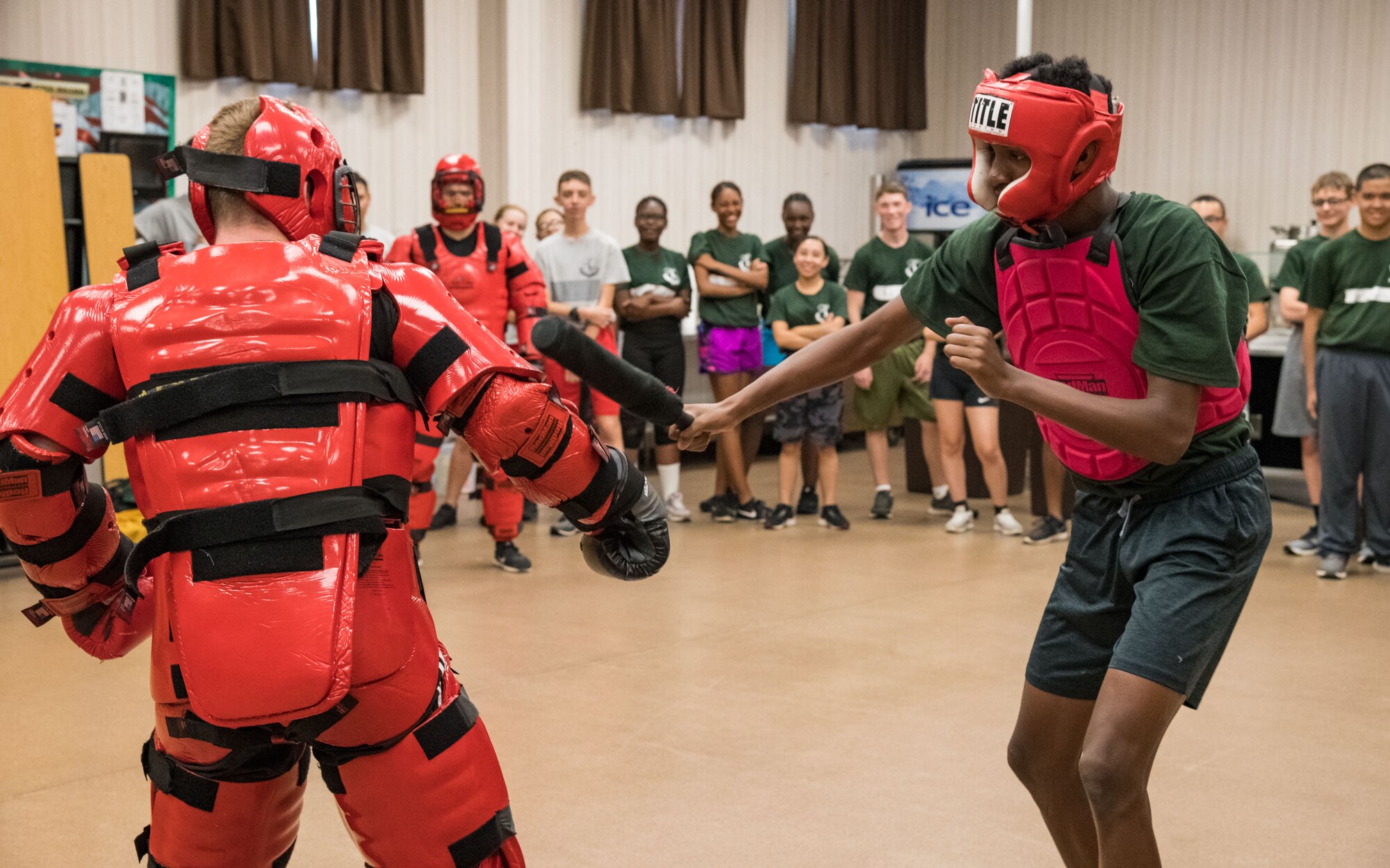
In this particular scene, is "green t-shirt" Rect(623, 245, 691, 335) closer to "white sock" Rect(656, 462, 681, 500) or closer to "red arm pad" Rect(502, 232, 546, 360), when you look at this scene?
"white sock" Rect(656, 462, 681, 500)

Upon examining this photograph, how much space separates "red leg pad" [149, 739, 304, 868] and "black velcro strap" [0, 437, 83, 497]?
46cm

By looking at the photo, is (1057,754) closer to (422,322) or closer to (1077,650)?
(1077,650)

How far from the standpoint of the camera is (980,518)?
789 centimetres

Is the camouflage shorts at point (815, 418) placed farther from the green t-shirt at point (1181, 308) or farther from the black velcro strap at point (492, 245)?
the green t-shirt at point (1181, 308)

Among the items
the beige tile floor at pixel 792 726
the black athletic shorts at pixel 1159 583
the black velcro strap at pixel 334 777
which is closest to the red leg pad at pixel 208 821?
the black velcro strap at pixel 334 777

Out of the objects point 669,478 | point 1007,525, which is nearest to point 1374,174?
point 1007,525

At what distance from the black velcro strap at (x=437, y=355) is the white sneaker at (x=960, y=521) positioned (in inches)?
224

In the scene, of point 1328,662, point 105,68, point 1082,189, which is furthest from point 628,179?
point 1082,189

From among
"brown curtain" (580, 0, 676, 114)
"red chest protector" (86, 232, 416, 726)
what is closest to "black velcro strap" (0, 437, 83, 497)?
"red chest protector" (86, 232, 416, 726)

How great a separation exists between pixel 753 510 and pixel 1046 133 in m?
5.66

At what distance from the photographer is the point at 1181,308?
2180mm

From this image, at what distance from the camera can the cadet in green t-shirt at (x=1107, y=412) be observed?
218cm

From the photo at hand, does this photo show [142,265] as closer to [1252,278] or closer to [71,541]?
[71,541]

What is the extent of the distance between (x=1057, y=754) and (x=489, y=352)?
128 centimetres
